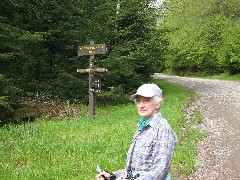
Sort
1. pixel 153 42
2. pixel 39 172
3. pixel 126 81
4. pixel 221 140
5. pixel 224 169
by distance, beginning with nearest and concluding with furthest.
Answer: pixel 39 172 → pixel 224 169 → pixel 221 140 → pixel 126 81 → pixel 153 42

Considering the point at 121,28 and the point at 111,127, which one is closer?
the point at 111,127

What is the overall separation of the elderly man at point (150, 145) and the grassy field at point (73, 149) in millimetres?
3630

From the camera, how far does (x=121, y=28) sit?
76.1 feet

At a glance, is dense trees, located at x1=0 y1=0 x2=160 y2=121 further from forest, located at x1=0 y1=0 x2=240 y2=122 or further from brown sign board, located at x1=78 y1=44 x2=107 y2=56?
brown sign board, located at x1=78 y1=44 x2=107 y2=56

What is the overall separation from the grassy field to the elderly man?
3.63m

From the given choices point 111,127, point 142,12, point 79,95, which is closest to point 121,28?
point 142,12

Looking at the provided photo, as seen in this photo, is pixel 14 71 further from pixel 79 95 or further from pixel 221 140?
pixel 221 140

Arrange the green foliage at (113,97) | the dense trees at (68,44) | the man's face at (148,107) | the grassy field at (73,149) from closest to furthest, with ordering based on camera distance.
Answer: the man's face at (148,107) → the grassy field at (73,149) → the dense trees at (68,44) → the green foliage at (113,97)

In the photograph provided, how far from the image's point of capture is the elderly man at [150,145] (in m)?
3.16

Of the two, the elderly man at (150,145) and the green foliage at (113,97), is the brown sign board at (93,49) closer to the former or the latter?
the green foliage at (113,97)

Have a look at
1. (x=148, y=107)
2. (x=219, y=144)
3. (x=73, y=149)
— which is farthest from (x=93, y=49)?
(x=148, y=107)

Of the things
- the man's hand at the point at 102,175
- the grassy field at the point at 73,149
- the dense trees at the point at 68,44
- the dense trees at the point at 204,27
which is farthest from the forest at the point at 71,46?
the dense trees at the point at 204,27

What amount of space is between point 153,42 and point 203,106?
682 centimetres

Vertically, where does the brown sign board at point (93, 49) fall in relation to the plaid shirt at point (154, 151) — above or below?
above
